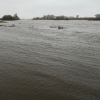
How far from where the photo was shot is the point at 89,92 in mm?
10664

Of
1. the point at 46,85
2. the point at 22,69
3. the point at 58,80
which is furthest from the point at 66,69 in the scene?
the point at 22,69

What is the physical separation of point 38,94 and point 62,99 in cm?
199

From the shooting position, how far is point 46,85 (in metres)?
11.6

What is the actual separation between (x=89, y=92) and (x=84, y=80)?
204cm

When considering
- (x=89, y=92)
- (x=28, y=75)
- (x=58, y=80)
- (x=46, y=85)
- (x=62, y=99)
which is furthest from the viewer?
(x=28, y=75)

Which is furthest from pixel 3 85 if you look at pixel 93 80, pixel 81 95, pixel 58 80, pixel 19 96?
pixel 93 80

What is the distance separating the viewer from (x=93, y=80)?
41.3 feet

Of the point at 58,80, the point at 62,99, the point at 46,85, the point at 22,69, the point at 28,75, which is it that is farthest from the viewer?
the point at 22,69

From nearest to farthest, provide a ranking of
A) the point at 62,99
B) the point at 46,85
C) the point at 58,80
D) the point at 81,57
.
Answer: the point at 62,99
the point at 46,85
the point at 58,80
the point at 81,57

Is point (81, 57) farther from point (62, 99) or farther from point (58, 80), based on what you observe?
point (62, 99)

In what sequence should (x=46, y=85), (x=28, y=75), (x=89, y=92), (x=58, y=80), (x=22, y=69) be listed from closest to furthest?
1. (x=89, y=92)
2. (x=46, y=85)
3. (x=58, y=80)
4. (x=28, y=75)
5. (x=22, y=69)

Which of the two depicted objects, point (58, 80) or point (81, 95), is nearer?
point (81, 95)

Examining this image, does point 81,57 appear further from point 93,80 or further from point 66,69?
point 93,80

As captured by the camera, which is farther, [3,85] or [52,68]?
[52,68]
